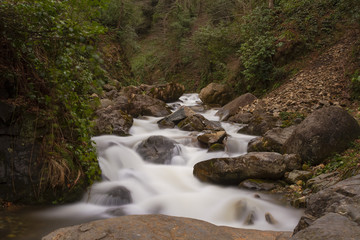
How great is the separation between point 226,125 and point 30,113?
817 cm

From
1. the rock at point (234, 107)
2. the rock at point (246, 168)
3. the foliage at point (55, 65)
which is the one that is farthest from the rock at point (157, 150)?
the rock at point (234, 107)

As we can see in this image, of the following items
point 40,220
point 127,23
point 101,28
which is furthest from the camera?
point 127,23

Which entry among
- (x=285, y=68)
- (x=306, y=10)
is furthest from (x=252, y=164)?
(x=306, y=10)

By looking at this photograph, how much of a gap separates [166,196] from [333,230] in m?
4.40

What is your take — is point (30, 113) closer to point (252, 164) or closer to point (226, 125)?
point (252, 164)

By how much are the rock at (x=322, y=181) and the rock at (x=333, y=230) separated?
3.11 meters

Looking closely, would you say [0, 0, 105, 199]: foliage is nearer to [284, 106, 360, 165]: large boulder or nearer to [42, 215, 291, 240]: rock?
[42, 215, 291, 240]: rock

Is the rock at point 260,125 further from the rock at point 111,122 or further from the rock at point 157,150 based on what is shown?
the rock at point 111,122

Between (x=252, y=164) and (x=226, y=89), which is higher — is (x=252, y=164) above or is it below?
below

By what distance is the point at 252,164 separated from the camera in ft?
21.0

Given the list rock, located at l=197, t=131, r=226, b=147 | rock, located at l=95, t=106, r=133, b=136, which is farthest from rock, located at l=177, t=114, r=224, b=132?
rock, located at l=95, t=106, r=133, b=136

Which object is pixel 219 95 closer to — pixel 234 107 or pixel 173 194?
pixel 234 107

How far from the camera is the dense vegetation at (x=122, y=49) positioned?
148 inches

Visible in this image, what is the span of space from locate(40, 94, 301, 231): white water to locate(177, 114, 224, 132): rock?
151 cm
